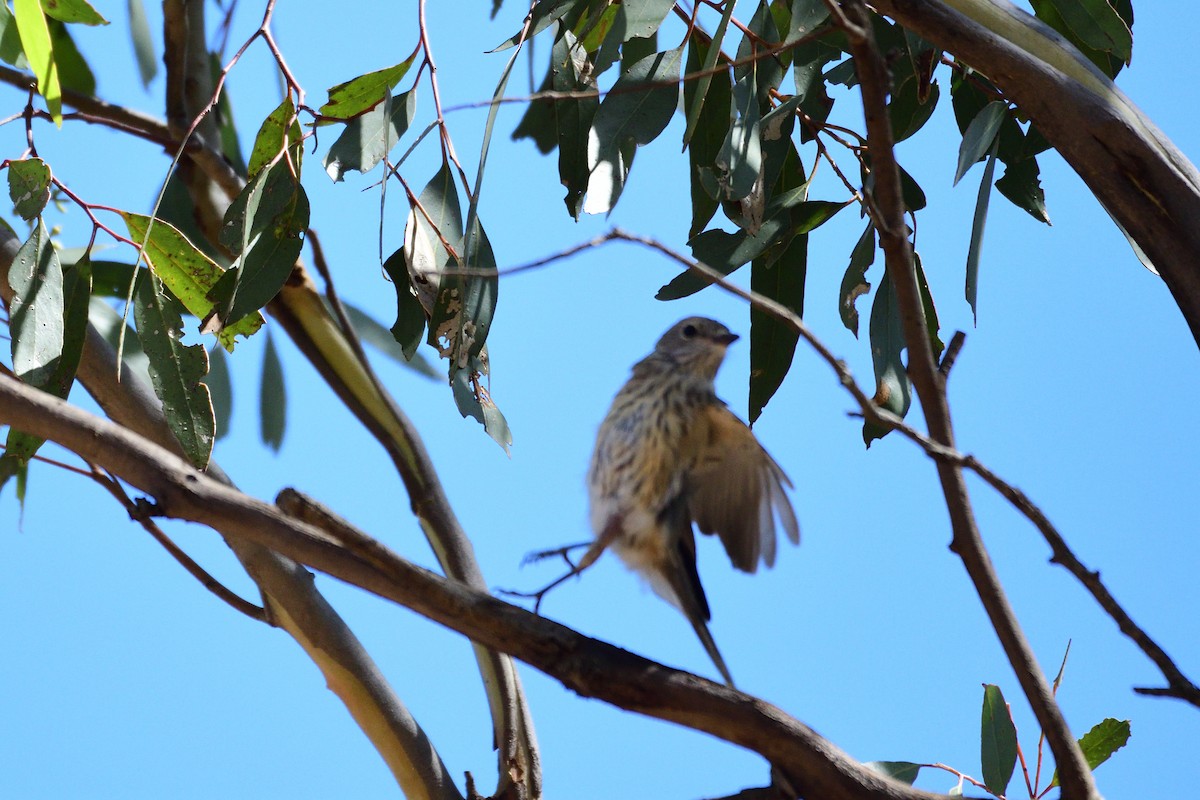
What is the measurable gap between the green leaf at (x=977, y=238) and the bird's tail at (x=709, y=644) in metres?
0.59

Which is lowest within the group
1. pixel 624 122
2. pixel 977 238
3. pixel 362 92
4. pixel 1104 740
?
pixel 1104 740

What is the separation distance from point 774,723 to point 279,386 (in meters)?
1.71

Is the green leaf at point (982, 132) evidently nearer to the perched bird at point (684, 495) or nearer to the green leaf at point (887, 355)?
the green leaf at point (887, 355)

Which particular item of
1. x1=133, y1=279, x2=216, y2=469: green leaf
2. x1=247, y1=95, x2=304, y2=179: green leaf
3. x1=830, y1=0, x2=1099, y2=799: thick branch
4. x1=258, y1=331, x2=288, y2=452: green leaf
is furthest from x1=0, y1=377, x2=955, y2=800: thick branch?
x1=258, y1=331, x2=288, y2=452: green leaf

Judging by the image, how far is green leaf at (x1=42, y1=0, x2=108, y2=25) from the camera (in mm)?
1718

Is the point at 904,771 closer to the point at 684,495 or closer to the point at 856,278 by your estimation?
the point at 684,495

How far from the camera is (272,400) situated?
2.72 metres

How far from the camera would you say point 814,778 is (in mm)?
1314

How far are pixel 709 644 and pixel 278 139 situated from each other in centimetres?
94

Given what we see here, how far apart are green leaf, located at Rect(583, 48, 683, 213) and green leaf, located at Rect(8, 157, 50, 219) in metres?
0.70

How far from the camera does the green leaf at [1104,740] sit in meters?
1.61

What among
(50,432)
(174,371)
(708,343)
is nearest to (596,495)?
(708,343)

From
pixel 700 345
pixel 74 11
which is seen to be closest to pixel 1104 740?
pixel 700 345

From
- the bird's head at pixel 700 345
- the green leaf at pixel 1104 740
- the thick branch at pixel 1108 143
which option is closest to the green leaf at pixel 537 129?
the bird's head at pixel 700 345
